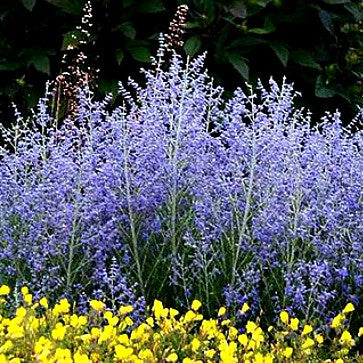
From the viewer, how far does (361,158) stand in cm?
435

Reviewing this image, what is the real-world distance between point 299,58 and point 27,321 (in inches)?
131

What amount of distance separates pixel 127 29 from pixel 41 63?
1.82ft

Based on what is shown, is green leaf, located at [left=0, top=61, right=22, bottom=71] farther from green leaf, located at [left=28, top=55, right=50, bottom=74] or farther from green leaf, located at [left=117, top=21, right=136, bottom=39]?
green leaf, located at [left=117, top=21, right=136, bottom=39]

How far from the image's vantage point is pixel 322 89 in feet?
20.3

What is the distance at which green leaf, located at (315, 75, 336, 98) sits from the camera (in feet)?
20.2

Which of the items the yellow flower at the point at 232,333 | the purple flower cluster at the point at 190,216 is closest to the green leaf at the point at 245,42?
the purple flower cluster at the point at 190,216

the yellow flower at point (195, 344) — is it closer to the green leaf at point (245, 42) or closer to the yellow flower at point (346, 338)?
the yellow flower at point (346, 338)

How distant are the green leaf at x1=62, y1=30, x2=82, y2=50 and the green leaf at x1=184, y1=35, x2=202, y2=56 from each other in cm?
63

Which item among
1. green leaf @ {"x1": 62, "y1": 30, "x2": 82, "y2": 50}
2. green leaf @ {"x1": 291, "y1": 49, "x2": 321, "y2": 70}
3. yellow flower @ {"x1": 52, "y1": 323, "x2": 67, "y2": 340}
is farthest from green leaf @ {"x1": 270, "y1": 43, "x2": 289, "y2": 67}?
yellow flower @ {"x1": 52, "y1": 323, "x2": 67, "y2": 340}

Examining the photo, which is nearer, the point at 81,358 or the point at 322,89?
the point at 81,358

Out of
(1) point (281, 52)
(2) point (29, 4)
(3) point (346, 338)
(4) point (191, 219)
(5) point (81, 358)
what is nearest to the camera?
(5) point (81, 358)

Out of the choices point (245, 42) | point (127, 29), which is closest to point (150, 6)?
point (127, 29)

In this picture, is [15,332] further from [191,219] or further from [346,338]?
[191,219]

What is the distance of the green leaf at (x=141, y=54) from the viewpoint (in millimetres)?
5832
